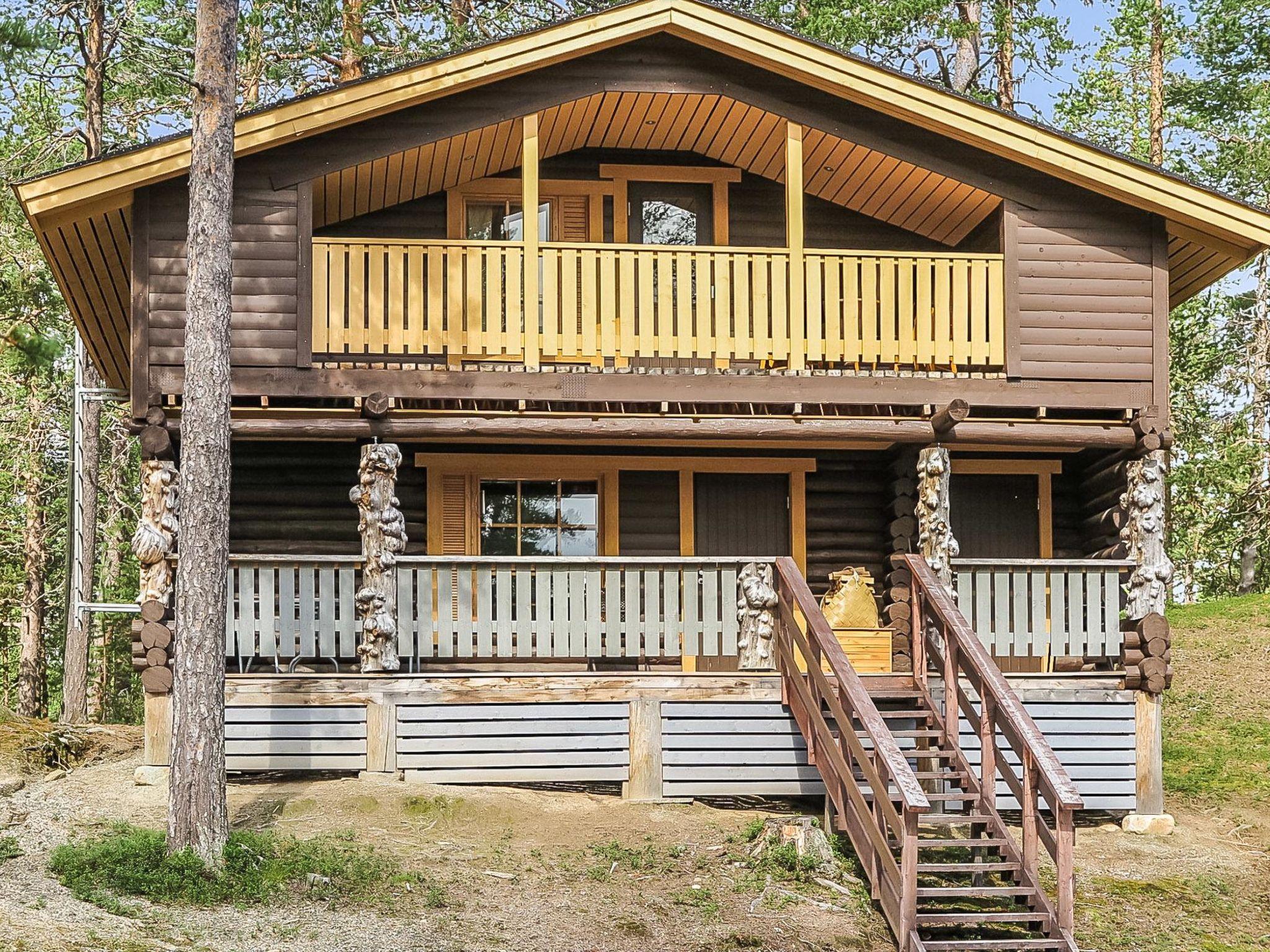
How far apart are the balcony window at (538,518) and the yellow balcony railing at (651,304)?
2.14 m

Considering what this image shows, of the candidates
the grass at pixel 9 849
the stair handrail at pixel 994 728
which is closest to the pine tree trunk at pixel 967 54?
the stair handrail at pixel 994 728

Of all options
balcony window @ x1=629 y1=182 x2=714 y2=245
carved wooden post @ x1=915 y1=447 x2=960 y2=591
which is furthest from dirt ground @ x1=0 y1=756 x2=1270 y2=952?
balcony window @ x1=629 y1=182 x2=714 y2=245

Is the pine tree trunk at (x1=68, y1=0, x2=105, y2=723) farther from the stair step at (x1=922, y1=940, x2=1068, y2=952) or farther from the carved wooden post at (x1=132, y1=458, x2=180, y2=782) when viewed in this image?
the stair step at (x1=922, y1=940, x2=1068, y2=952)

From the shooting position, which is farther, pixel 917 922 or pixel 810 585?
pixel 810 585

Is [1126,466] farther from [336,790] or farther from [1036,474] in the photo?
[336,790]

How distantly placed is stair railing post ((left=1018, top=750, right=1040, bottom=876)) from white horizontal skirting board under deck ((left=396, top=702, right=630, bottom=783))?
374cm

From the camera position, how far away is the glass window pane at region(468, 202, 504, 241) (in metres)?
15.6

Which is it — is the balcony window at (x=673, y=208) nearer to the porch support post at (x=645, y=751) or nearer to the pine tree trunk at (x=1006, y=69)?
the porch support post at (x=645, y=751)

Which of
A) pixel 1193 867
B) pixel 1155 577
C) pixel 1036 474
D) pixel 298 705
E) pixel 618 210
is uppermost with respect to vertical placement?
pixel 618 210

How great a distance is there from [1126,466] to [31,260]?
18.6m

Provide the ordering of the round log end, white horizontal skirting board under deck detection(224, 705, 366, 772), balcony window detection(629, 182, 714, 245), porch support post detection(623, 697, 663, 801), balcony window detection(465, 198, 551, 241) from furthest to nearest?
balcony window detection(629, 182, 714, 245) < balcony window detection(465, 198, 551, 241) < porch support post detection(623, 697, 663, 801) < white horizontal skirting board under deck detection(224, 705, 366, 772) < the round log end

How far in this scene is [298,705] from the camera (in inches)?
494

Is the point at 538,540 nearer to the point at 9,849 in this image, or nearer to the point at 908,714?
the point at 908,714

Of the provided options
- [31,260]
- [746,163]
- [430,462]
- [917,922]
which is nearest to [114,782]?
[430,462]
